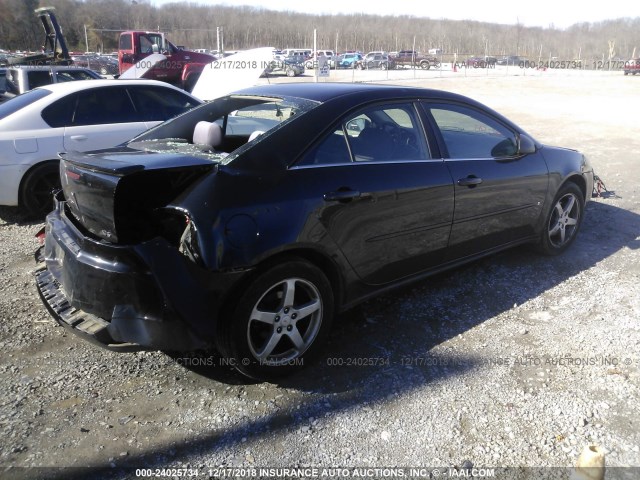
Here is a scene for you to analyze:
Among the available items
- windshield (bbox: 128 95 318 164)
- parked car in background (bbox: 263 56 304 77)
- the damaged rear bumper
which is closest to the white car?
windshield (bbox: 128 95 318 164)

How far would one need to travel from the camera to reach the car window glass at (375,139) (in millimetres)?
3053

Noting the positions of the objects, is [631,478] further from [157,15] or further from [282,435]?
[157,15]

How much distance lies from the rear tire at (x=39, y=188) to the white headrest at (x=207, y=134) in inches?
99.9

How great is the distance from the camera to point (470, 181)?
3.71 meters

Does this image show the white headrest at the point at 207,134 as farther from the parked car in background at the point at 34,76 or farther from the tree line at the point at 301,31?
the tree line at the point at 301,31

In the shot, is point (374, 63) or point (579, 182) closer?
point (579, 182)

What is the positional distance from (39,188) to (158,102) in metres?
1.77

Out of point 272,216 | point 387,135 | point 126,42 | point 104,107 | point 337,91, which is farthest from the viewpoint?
point 126,42

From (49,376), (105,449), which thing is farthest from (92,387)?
(105,449)

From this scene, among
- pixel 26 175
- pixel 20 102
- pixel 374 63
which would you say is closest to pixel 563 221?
pixel 26 175

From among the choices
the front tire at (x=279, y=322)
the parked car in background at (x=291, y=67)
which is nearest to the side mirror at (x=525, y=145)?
the front tire at (x=279, y=322)

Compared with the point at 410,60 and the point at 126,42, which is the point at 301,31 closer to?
the point at 410,60

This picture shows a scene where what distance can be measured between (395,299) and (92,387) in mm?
2133

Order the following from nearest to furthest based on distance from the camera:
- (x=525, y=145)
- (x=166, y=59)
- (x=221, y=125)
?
(x=221, y=125), (x=525, y=145), (x=166, y=59)
